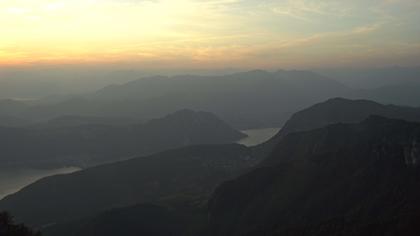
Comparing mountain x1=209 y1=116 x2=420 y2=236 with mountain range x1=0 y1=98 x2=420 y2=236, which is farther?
mountain range x1=0 y1=98 x2=420 y2=236

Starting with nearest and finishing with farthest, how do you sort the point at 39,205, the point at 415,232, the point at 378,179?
the point at 415,232, the point at 378,179, the point at 39,205

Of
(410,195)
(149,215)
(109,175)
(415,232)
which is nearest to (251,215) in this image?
(149,215)

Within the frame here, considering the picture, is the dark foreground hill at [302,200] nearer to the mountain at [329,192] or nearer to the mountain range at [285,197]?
the mountain at [329,192]

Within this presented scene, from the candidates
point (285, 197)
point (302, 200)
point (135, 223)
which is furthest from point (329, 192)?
point (135, 223)

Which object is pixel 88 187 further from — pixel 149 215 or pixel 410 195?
pixel 410 195

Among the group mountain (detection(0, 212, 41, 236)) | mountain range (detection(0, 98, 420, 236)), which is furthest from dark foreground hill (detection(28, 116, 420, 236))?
mountain (detection(0, 212, 41, 236))

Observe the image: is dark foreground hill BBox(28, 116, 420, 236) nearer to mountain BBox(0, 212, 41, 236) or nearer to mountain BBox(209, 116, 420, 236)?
mountain BBox(209, 116, 420, 236)

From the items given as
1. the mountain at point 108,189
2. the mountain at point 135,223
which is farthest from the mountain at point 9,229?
the mountain at point 108,189
